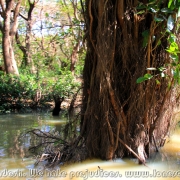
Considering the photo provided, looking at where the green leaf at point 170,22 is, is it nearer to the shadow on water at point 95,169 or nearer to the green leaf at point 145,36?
the green leaf at point 145,36

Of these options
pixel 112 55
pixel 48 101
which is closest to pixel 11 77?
pixel 48 101

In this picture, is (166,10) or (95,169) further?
(95,169)

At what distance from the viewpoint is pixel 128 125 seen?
11.7 feet

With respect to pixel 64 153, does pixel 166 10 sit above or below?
above

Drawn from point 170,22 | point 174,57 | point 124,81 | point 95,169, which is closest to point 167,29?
point 170,22

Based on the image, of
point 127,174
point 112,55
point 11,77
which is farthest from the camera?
point 11,77

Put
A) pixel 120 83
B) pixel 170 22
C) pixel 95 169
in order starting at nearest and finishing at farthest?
pixel 170 22
pixel 95 169
pixel 120 83

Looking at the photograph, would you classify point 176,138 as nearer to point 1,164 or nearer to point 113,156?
point 113,156

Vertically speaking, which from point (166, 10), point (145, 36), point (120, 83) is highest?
point (166, 10)

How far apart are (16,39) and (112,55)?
14.3m

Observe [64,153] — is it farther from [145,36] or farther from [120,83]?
[145,36]

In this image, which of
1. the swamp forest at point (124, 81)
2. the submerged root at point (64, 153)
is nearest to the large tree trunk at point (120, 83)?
the swamp forest at point (124, 81)

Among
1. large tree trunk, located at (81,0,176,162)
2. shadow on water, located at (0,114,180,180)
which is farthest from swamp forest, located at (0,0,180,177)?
shadow on water, located at (0,114,180,180)

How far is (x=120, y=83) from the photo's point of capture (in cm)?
358
